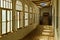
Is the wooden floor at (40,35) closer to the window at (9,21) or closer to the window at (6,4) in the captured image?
the window at (9,21)

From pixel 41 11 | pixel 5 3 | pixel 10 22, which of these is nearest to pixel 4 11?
pixel 5 3

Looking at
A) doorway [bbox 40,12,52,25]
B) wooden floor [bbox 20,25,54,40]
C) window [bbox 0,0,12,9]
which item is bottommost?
wooden floor [bbox 20,25,54,40]

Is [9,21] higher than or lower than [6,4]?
lower

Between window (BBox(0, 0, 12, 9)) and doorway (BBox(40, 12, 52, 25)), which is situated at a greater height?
window (BBox(0, 0, 12, 9))

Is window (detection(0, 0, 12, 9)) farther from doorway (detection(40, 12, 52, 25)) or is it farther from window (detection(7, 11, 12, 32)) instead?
doorway (detection(40, 12, 52, 25))

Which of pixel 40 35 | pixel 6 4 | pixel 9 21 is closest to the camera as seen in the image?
pixel 6 4

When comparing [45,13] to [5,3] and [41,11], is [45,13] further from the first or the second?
[5,3]

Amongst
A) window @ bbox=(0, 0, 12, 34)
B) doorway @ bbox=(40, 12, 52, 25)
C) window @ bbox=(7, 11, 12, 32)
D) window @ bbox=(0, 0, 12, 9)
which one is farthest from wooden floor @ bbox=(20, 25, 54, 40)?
doorway @ bbox=(40, 12, 52, 25)

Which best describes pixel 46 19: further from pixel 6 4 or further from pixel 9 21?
pixel 6 4

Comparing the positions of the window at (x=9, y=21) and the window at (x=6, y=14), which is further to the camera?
the window at (x=9, y=21)

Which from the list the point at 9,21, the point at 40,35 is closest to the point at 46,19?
the point at 40,35

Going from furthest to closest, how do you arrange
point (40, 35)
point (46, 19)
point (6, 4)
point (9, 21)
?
point (46, 19)
point (40, 35)
point (9, 21)
point (6, 4)

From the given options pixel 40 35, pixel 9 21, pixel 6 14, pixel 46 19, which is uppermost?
pixel 6 14

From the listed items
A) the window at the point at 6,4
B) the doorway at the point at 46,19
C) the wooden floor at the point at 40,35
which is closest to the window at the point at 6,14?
the window at the point at 6,4
